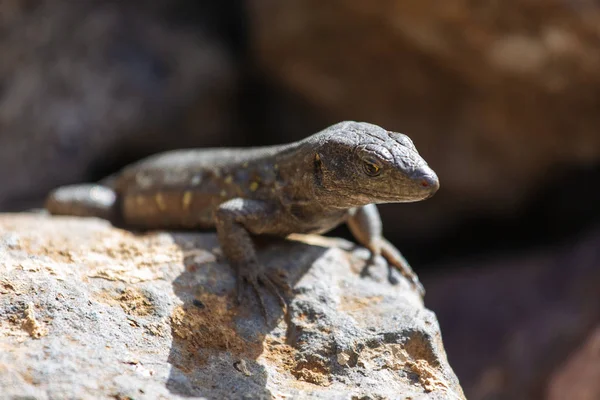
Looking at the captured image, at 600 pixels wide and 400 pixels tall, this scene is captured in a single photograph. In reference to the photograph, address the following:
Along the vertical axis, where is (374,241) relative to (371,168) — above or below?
below

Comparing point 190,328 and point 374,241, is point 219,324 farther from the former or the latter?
point 374,241

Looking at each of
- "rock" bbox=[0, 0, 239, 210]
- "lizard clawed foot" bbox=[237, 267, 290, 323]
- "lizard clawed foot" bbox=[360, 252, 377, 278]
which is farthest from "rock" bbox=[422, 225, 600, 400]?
"rock" bbox=[0, 0, 239, 210]

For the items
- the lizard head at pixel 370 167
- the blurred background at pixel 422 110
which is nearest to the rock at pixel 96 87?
the blurred background at pixel 422 110

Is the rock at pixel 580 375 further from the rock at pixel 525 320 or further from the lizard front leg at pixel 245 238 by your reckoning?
the lizard front leg at pixel 245 238

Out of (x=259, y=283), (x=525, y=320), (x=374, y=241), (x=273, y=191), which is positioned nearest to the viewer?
(x=259, y=283)

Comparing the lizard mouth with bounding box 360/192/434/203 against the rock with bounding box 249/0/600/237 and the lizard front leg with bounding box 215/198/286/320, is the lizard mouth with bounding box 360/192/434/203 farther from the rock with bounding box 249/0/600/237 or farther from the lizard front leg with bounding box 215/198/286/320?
the rock with bounding box 249/0/600/237

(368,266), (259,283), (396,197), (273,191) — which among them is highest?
(396,197)

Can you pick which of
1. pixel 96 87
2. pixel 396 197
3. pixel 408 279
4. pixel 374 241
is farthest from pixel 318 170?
pixel 96 87
